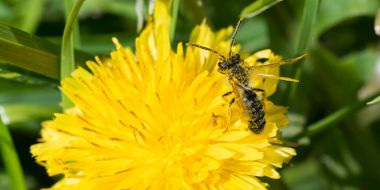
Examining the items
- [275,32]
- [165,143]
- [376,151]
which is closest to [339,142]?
[376,151]

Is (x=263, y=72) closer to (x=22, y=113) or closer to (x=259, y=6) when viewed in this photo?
(x=259, y=6)

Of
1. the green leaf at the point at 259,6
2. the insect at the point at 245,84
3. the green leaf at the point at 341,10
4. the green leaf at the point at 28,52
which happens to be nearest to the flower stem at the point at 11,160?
the green leaf at the point at 28,52

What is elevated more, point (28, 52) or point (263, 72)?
point (28, 52)

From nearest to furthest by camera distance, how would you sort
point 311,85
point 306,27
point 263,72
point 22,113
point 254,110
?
1. point 254,110
2. point 263,72
3. point 306,27
4. point 22,113
5. point 311,85

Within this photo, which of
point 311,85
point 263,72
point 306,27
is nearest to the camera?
point 263,72

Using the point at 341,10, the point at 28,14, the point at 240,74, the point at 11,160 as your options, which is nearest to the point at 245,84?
the point at 240,74
